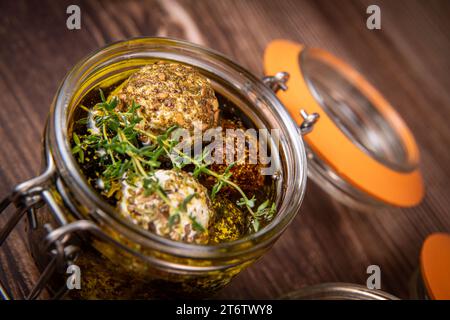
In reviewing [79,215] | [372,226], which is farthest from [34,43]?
[372,226]

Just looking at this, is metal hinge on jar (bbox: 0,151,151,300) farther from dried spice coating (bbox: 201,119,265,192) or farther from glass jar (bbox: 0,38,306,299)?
dried spice coating (bbox: 201,119,265,192)

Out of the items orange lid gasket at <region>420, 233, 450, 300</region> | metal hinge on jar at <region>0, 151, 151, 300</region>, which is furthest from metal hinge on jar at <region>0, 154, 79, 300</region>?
orange lid gasket at <region>420, 233, 450, 300</region>

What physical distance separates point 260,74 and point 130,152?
19.5 inches

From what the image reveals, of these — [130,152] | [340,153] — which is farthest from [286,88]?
[130,152]

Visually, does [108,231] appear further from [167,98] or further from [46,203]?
[167,98]

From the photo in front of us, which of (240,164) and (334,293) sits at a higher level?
(240,164)

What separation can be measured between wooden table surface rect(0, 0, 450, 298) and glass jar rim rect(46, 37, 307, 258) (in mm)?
214

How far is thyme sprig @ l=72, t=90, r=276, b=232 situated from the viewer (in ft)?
1.62

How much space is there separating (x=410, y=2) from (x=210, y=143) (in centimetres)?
105

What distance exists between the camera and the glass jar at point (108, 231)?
45cm

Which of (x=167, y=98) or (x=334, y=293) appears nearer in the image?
(x=167, y=98)

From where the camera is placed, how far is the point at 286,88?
27.5 inches

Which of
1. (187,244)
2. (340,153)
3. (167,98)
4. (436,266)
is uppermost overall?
(167,98)
